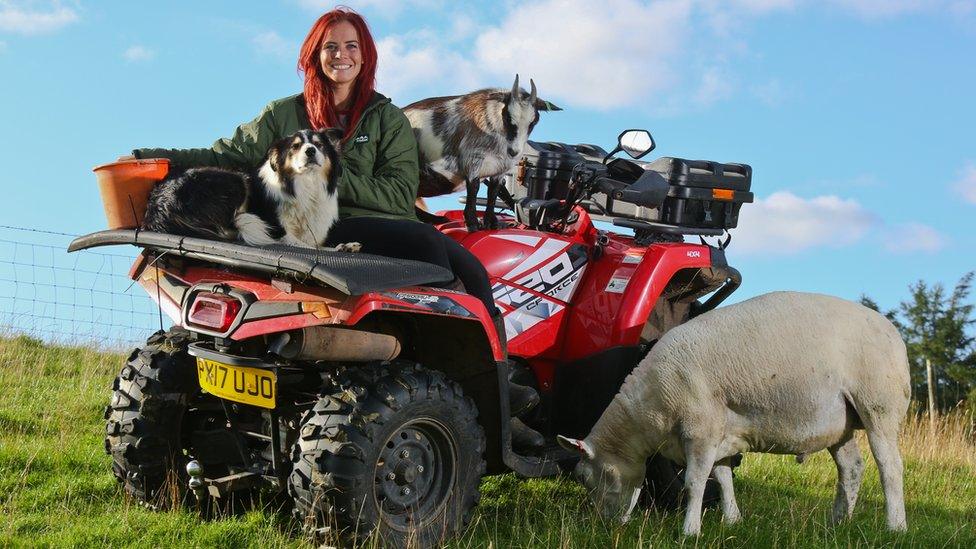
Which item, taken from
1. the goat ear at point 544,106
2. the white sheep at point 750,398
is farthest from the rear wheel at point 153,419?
the goat ear at point 544,106

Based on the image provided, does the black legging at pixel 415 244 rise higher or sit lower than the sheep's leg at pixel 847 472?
higher

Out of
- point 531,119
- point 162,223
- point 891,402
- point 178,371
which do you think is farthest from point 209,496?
point 891,402

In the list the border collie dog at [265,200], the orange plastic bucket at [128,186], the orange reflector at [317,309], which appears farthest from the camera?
the orange plastic bucket at [128,186]

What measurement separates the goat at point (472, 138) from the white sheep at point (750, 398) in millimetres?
1442

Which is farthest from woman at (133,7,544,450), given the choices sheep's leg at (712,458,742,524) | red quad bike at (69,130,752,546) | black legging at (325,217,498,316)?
sheep's leg at (712,458,742,524)

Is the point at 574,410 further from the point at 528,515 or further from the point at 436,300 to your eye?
the point at 436,300

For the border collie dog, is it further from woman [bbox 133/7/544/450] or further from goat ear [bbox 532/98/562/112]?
goat ear [bbox 532/98/562/112]

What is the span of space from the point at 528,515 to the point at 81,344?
6.75 meters

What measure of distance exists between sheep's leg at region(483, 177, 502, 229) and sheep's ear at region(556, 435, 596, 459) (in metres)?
1.44

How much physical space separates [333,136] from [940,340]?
24049 millimetres

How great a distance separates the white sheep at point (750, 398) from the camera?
4801 millimetres

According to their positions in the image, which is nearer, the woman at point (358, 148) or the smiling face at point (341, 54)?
the woman at point (358, 148)

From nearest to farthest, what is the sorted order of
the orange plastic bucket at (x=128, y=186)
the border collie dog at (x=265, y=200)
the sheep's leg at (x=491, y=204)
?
the border collie dog at (x=265, y=200)
the orange plastic bucket at (x=128, y=186)
the sheep's leg at (x=491, y=204)

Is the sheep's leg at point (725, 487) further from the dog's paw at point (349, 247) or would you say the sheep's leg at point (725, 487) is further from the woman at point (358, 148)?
the dog's paw at point (349, 247)
